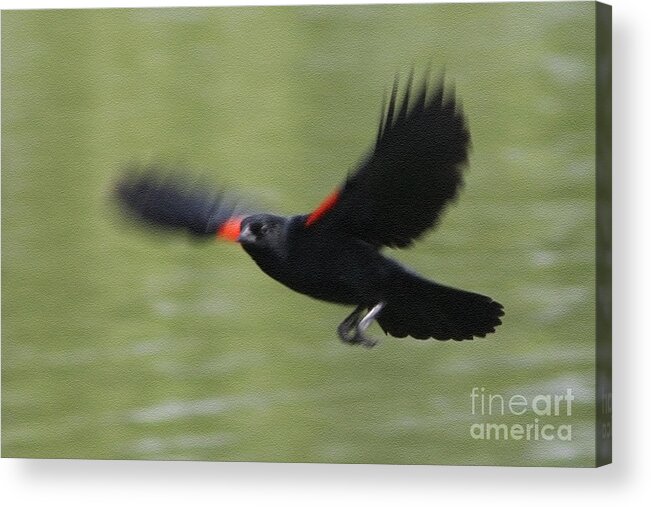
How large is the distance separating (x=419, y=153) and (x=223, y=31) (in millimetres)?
665

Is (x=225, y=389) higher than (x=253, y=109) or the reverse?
the reverse

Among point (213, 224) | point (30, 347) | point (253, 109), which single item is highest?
point (253, 109)

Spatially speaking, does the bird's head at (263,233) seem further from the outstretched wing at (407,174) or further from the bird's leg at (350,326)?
the bird's leg at (350,326)

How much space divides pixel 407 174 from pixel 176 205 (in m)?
0.67

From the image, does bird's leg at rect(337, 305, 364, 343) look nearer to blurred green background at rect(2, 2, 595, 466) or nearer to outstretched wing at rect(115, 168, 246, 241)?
blurred green background at rect(2, 2, 595, 466)

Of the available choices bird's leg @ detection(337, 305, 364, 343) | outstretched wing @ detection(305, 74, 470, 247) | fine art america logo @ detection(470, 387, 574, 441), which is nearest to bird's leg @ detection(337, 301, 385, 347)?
bird's leg @ detection(337, 305, 364, 343)

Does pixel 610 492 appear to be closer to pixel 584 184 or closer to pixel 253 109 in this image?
pixel 584 184

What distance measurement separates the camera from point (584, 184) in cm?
465

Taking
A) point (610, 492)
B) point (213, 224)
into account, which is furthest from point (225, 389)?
point (610, 492)

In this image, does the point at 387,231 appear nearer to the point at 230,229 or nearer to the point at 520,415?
the point at 230,229

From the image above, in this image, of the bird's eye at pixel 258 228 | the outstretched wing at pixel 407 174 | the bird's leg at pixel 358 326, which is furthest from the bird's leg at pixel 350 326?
the bird's eye at pixel 258 228

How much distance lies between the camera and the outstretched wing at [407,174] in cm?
471

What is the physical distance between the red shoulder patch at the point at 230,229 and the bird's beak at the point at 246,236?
0.04 ft

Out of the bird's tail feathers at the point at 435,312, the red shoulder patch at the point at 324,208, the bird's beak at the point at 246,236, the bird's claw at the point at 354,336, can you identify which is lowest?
the bird's claw at the point at 354,336
